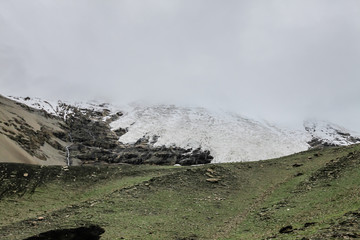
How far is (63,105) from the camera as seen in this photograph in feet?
433

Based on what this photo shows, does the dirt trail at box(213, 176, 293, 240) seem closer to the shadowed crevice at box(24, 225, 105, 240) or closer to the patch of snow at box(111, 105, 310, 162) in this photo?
the shadowed crevice at box(24, 225, 105, 240)

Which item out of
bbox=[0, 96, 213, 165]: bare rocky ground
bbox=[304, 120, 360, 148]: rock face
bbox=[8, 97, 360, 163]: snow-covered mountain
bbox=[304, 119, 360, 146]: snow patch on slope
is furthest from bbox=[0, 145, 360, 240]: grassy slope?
bbox=[304, 119, 360, 146]: snow patch on slope

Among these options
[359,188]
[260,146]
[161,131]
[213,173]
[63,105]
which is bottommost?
[359,188]

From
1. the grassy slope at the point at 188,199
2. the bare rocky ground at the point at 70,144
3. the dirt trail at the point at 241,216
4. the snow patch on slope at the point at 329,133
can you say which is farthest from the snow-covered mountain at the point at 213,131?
the dirt trail at the point at 241,216

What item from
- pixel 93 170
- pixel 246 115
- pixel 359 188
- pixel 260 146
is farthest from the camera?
pixel 246 115

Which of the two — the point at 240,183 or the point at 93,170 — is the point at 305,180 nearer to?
the point at 240,183

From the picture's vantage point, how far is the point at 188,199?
29812 mm

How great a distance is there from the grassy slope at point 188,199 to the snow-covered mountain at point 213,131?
50.5 metres

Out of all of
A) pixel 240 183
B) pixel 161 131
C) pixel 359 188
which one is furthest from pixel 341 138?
pixel 359 188

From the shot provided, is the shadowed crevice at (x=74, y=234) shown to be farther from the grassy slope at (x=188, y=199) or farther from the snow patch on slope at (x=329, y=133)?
the snow patch on slope at (x=329, y=133)

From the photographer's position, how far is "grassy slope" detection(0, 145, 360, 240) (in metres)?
21.2

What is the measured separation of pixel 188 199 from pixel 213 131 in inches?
2977

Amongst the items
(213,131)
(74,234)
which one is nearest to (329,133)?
(213,131)

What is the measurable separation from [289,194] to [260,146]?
223 feet
